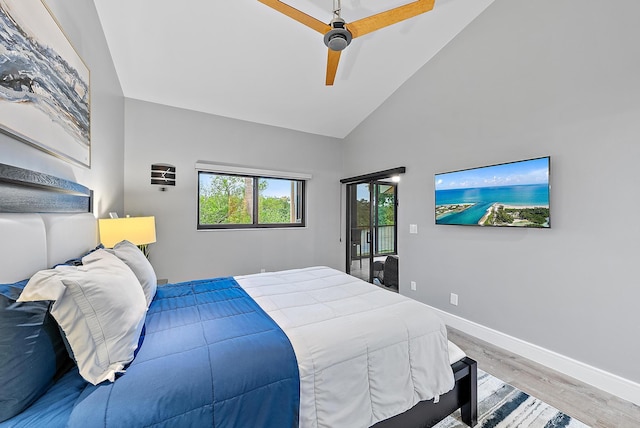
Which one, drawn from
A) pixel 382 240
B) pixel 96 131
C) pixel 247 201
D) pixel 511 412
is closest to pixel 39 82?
pixel 96 131

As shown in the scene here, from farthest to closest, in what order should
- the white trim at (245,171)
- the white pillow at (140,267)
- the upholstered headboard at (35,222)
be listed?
the white trim at (245,171), the white pillow at (140,267), the upholstered headboard at (35,222)

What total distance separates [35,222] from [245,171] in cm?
285

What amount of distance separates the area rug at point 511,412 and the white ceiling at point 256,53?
3365mm

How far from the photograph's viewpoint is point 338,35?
70.4 inches

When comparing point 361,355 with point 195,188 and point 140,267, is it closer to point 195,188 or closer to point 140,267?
point 140,267

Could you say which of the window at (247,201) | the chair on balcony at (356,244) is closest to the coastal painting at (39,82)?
the window at (247,201)

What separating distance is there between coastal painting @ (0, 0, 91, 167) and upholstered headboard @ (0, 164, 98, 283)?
0.19 meters

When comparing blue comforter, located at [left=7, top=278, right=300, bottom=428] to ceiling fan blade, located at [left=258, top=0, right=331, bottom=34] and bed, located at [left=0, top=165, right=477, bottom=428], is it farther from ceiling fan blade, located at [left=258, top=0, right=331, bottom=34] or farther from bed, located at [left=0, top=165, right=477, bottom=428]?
ceiling fan blade, located at [left=258, top=0, right=331, bottom=34]

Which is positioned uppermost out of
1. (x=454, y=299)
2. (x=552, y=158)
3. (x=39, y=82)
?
(x=39, y=82)

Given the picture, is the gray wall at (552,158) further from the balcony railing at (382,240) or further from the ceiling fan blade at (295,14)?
the ceiling fan blade at (295,14)

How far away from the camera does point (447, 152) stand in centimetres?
307

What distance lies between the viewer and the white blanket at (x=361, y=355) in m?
1.20

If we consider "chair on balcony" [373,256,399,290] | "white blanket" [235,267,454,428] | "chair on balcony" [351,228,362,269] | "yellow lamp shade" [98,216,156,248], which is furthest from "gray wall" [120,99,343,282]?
"white blanket" [235,267,454,428]

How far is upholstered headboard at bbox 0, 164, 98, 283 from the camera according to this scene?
1.03m
